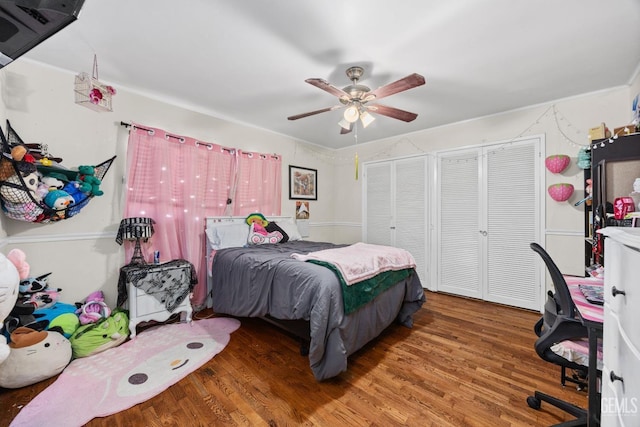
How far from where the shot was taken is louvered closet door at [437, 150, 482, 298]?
146 inches

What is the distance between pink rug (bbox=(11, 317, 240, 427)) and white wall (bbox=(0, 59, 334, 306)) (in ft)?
2.39

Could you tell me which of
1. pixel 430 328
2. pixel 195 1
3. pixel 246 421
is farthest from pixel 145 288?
pixel 430 328

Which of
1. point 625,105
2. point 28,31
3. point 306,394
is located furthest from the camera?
point 625,105

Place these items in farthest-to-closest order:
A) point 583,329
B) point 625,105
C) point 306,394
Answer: point 625,105, point 306,394, point 583,329

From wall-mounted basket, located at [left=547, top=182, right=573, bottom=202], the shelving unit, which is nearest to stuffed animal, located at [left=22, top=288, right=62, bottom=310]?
the shelving unit

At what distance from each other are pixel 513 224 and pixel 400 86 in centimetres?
263

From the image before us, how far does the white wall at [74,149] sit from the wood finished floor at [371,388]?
0.99m

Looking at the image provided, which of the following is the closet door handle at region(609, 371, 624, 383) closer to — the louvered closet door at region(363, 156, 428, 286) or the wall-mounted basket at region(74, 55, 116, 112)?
the wall-mounted basket at region(74, 55, 116, 112)

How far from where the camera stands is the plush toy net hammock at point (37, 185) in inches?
76.1

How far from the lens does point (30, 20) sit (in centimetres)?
97

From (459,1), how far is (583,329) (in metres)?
2.02

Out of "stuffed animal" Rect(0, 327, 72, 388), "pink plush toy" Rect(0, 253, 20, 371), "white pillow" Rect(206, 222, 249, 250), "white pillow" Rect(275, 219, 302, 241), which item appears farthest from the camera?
"white pillow" Rect(275, 219, 302, 241)

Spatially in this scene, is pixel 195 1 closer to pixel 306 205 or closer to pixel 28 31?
pixel 28 31

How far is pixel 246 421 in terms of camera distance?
1568 millimetres
